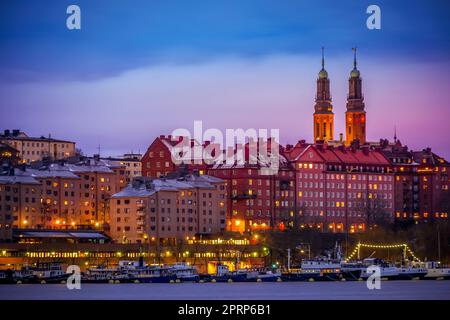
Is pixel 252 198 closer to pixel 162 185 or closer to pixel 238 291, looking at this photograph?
pixel 162 185

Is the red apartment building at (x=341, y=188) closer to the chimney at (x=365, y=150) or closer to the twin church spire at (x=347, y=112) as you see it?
the chimney at (x=365, y=150)

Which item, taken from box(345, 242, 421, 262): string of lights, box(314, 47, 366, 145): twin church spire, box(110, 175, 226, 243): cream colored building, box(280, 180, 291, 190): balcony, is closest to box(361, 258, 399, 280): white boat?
box(345, 242, 421, 262): string of lights

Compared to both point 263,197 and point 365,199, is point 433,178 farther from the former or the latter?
point 263,197

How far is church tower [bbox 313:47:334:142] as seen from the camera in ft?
361

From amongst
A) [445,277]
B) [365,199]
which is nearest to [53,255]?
[445,277]

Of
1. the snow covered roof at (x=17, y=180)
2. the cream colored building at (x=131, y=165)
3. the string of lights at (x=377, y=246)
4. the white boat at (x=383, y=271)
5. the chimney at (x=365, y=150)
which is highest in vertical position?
the chimney at (x=365, y=150)

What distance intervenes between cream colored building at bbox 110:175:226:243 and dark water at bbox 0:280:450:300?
1308 cm

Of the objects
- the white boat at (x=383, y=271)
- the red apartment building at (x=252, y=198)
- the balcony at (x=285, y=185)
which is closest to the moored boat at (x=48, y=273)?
the white boat at (x=383, y=271)

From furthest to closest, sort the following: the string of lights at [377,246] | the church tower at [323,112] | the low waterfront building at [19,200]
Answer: the church tower at [323,112] → the string of lights at [377,246] → the low waterfront building at [19,200]

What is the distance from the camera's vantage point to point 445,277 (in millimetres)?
67875

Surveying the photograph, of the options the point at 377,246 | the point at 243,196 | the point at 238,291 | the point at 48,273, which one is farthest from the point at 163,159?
the point at 238,291

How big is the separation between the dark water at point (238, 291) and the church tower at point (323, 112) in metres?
45.5

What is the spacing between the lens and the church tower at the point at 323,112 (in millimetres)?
110125

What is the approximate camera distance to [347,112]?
113312 millimetres
